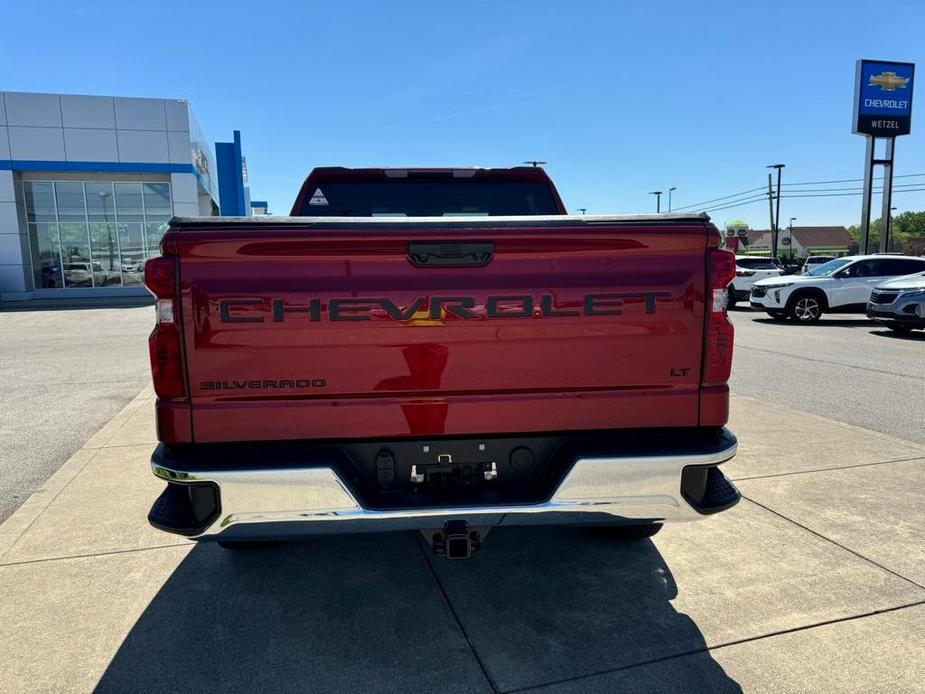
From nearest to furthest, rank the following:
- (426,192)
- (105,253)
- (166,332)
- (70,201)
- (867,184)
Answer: (166,332) < (426,192) < (867,184) < (70,201) < (105,253)

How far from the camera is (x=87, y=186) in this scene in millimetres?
28500

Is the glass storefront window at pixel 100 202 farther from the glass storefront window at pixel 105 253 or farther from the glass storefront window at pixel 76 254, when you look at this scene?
the glass storefront window at pixel 76 254

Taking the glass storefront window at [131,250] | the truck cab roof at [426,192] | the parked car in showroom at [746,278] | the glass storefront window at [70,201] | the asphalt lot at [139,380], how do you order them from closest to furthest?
the truck cab roof at [426,192]
the asphalt lot at [139,380]
the parked car in showroom at [746,278]
the glass storefront window at [70,201]
the glass storefront window at [131,250]

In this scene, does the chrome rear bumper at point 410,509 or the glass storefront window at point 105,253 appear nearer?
the chrome rear bumper at point 410,509

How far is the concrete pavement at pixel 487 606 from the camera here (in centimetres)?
263

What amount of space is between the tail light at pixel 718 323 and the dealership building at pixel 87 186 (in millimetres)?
29538

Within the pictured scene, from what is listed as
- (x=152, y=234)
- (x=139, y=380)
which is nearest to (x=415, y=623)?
(x=139, y=380)

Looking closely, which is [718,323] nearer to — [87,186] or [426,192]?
[426,192]

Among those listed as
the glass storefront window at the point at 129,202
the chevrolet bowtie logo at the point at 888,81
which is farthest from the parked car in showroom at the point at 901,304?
the glass storefront window at the point at 129,202

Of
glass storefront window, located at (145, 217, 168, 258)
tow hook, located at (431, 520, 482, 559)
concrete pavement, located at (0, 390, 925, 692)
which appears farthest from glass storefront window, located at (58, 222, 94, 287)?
tow hook, located at (431, 520, 482, 559)

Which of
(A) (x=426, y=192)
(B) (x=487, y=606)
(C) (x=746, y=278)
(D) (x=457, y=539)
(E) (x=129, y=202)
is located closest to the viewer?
(D) (x=457, y=539)

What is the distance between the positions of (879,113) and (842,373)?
79.3 feet

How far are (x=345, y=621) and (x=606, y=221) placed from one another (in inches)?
84.2

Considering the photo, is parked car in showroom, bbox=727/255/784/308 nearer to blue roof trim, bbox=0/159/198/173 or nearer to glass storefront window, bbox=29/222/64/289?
blue roof trim, bbox=0/159/198/173
